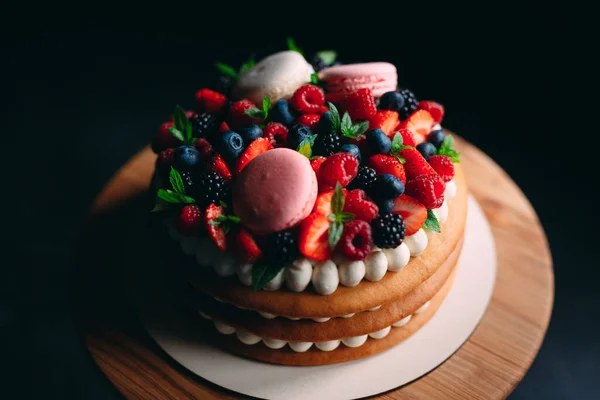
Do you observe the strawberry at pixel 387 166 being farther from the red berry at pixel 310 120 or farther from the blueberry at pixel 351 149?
the red berry at pixel 310 120

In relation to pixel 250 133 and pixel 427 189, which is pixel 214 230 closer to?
pixel 250 133

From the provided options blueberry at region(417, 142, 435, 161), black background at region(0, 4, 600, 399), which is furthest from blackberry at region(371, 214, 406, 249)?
black background at region(0, 4, 600, 399)

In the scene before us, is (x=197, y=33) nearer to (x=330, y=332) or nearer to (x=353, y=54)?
(x=353, y=54)

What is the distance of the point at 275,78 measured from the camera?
221cm

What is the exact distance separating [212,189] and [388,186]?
0.56 metres

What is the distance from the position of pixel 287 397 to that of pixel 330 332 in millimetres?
260

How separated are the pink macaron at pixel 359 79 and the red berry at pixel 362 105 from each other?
0.07 metres

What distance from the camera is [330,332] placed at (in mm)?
1965

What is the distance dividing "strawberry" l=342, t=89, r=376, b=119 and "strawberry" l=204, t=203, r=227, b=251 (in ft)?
2.11

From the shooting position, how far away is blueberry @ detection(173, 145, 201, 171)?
6.55 ft

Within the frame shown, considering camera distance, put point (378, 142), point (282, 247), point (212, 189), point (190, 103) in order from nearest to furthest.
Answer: point (282, 247) → point (212, 189) → point (378, 142) → point (190, 103)

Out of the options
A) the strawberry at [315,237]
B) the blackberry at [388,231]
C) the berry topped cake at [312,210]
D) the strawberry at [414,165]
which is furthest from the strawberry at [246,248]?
the strawberry at [414,165]

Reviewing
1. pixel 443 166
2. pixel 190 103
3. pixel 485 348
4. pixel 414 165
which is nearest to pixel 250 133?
pixel 414 165

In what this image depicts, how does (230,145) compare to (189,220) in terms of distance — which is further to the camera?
(230,145)
